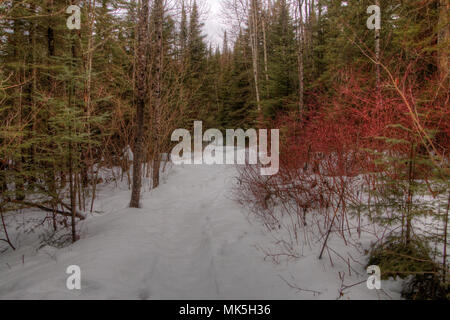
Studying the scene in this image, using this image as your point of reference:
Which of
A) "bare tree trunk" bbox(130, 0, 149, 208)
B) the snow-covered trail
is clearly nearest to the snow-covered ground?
the snow-covered trail

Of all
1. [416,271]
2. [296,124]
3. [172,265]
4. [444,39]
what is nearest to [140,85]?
[172,265]

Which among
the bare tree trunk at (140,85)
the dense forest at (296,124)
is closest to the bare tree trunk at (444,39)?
the dense forest at (296,124)

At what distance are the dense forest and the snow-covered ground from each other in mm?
389

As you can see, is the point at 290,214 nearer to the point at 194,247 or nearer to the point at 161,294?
the point at 194,247

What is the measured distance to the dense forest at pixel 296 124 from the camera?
2.44m

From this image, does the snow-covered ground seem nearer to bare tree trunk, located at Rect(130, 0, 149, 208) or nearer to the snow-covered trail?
the snow-covered trail

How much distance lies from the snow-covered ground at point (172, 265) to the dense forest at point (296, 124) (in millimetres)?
389

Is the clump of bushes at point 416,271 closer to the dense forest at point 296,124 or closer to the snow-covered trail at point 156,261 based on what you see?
the dense forest at point 296,124

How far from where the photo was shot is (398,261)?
224 centimetres

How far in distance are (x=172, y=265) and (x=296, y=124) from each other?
17.0 ft

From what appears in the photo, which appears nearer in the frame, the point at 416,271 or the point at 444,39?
the point at 416,271

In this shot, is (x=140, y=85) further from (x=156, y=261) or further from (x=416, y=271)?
(x=416, y=271)

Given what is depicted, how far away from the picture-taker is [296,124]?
6.74 metres
